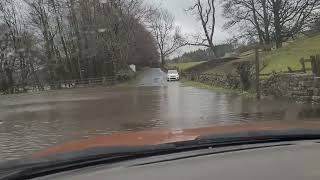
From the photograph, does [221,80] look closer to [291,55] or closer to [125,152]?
[291,55]

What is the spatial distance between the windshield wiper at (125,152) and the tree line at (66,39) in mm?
54439

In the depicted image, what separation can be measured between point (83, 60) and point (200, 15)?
18.6 m

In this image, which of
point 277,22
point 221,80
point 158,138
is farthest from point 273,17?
point 158,138

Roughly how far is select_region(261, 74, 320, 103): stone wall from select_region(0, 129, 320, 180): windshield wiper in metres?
15.0

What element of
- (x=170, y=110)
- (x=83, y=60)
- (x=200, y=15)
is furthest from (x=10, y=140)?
(x=200, y=15)

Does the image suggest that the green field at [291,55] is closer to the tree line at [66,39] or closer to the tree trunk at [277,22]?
the tree trunk at [277,22]

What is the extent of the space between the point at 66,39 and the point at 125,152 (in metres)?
63.7

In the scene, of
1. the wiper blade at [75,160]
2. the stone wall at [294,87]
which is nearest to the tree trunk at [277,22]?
the stone wall at [294,87]

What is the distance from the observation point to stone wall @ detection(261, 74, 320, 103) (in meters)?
17.9

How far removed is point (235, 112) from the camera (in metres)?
17.0

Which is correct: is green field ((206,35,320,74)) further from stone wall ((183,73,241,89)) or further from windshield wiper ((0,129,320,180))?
windshield wiper ((0,129,320,180))

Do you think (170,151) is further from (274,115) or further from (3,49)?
(3,49)

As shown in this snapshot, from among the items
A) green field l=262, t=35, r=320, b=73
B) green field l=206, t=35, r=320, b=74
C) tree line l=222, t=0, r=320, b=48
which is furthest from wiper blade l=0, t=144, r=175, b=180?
tree line l=222, t=0, r=320, b=48

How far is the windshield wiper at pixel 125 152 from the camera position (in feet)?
8.44
